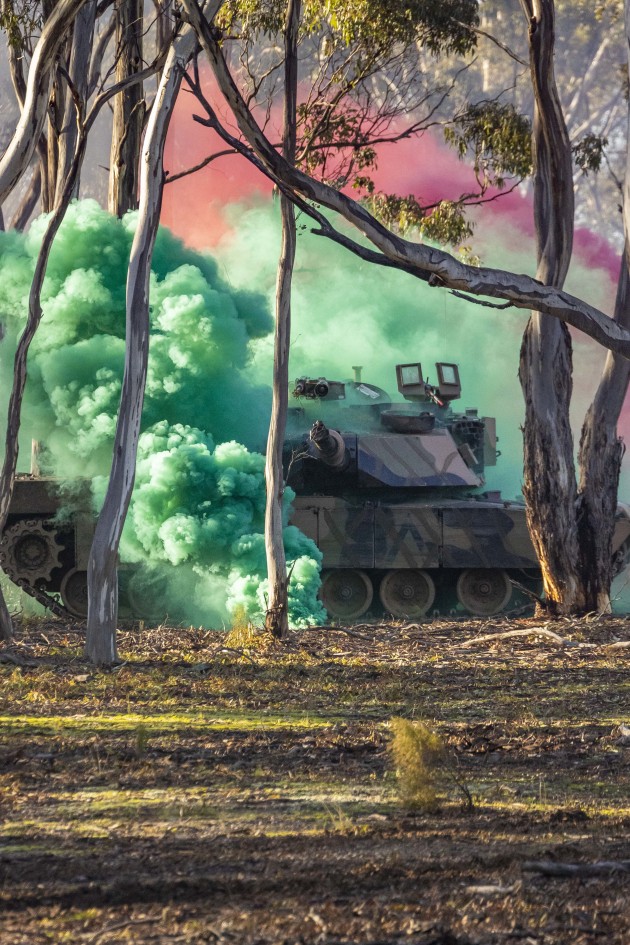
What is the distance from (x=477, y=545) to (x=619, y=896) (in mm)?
15738

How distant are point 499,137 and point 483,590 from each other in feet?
21.6

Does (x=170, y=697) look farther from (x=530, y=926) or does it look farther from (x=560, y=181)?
(x=560, y=181)

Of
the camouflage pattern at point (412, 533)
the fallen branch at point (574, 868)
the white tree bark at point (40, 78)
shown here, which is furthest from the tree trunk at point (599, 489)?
the fallen branch at point (574, 868)

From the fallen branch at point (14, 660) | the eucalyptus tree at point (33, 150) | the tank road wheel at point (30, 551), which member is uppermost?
the eucalyptus tree at point (33, 150)

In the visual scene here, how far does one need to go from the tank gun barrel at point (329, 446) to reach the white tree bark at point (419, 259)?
32.8ft

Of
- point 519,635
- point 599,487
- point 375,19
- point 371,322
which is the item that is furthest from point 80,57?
point 371,322

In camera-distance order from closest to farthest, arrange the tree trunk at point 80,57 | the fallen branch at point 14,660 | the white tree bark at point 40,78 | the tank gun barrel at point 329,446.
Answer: the white tree bark at point 40,78 < the fallen branch at point 14,660 < the tree trunk at point 80,57 < the tank gun barrel at point 329,446

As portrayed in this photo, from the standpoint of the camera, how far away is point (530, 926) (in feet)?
13.5

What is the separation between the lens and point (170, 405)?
18.2 m

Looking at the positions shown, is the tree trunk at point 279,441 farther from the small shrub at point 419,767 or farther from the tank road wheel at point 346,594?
the small shrub at point 419,767

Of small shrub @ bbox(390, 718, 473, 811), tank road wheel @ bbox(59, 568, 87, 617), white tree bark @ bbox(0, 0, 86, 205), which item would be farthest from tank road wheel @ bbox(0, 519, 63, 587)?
small shrub @ bbox(390, 718, 473, 811)

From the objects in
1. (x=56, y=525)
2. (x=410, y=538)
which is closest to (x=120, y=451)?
(x=56, y=525)

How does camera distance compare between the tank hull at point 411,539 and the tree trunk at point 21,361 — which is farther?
the tank hull at point 411,539

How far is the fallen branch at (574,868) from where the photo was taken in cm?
476
